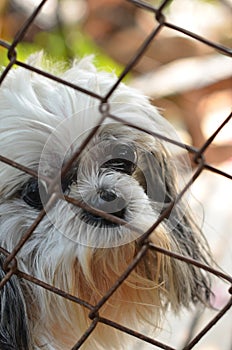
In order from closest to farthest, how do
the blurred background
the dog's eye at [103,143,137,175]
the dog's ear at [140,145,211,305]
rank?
1. the dog's eye at [103,143,137,175]
2. the dog's ear at [140,145,211,305]
3. the blurred background

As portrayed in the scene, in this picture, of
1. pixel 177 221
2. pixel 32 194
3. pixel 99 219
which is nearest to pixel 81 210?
pixel 99 219

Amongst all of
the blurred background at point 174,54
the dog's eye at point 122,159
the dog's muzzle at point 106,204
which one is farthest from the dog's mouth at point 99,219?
the blurred background at point 174,54

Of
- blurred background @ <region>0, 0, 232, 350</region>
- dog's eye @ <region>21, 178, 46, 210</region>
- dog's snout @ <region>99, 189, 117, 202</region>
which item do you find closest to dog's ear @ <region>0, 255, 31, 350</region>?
dog's eye @ <region>21, 178, 46, 210</region>

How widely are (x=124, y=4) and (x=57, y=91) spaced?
3018 millimetres

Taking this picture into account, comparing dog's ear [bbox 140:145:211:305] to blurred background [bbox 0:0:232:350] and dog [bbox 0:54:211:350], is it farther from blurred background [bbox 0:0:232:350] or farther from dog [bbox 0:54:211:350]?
blurred background [bbox 0:0:232:350]

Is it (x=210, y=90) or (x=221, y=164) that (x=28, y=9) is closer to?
(x=210, y=90)

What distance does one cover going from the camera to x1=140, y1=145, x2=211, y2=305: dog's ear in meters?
1.79

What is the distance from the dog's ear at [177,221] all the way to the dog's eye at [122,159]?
0.07 meters

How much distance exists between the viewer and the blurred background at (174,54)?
3873 millimetres

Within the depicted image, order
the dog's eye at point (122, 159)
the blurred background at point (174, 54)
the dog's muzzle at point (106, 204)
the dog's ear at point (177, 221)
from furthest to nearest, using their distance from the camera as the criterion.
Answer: the blurred background at point (174, 54)
the dog's ear at point (177, 221)
the dog's eye at point (122, 159)
the dog's muzzle at point (106, 204)

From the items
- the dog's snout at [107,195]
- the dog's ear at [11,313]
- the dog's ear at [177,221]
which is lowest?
the dog's ear at [11,313]

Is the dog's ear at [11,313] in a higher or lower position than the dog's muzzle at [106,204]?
lower

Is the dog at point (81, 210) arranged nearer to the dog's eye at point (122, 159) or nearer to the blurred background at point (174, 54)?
the dog's eye at point (122, 159)

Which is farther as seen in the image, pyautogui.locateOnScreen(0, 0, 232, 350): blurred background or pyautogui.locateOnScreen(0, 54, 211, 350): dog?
pyautogui.locateOnScreen(0, 0, 232, 350): blurred background
